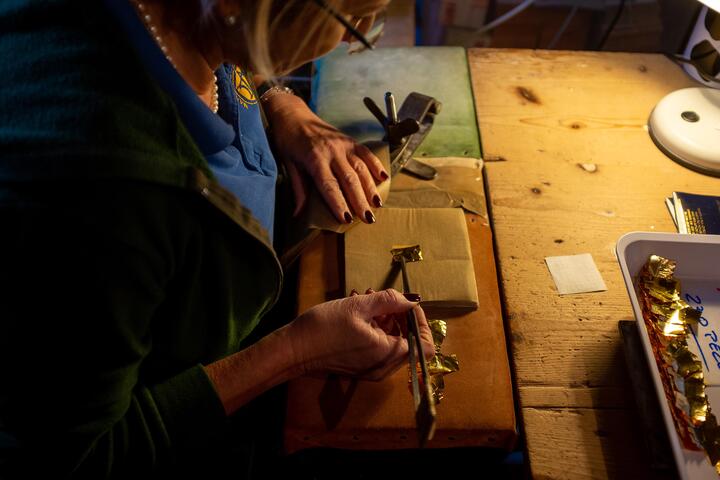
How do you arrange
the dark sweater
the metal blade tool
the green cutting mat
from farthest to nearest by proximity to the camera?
the green cutting mat
the metal blade tool
the dark sweater

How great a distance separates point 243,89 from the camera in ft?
2.65

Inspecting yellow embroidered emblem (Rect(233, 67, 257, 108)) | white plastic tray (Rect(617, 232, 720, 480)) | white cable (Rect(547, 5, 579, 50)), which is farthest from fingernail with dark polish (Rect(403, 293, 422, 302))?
white cable (Rect(547, 5, 579, 50))

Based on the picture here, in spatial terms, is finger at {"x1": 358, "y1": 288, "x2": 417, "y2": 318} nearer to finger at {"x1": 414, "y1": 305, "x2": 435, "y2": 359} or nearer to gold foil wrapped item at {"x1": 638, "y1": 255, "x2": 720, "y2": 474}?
finger at {"x1": 414, "y1": 305, "x2": 435, "y2": 359}

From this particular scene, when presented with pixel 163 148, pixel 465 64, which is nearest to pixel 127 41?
pixel 163 148

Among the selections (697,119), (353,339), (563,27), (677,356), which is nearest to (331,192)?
(353,339)

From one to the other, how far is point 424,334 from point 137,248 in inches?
15.9

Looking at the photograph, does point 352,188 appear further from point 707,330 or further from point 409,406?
point 707,330

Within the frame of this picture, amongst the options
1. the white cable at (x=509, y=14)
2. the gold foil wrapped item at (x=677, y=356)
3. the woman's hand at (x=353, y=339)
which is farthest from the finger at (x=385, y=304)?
the white cable at (x=509, y=14)

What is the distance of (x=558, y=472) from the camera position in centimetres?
62

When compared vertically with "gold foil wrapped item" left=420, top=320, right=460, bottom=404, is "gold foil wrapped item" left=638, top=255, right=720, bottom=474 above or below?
above

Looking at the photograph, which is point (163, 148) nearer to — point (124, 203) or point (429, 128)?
point (124, 203)

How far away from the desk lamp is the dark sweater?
85cm

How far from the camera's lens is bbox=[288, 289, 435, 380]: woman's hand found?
656mm

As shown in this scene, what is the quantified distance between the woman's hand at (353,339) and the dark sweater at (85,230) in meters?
0.17
